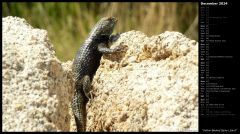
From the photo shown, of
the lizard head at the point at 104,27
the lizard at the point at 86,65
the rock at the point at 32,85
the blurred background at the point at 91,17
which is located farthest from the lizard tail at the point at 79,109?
the blurred background at the point at 91,17

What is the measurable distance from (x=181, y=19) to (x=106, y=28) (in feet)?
15.8

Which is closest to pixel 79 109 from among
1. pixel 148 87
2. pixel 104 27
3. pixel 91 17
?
pixel 148 87

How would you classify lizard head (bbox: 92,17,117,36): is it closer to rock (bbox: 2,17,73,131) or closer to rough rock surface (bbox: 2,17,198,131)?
rough rock surface (bbox: 2,17,198,131)

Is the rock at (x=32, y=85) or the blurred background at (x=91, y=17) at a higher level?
the blurred background at (x=91, y=17)

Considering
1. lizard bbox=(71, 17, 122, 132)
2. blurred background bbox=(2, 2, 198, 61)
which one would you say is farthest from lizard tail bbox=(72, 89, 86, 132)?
blurred background bbox=(2, 2, 198, 61)

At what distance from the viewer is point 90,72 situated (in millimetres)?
5410

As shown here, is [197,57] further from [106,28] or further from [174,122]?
[106,28]

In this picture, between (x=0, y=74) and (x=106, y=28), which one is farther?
(x=106, y=28)

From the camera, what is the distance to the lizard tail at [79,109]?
16.0ft

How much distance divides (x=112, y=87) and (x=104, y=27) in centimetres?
145

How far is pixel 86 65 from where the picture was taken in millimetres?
5434

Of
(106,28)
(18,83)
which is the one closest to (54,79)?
(18,83)

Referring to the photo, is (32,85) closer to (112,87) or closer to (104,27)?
(112,87)

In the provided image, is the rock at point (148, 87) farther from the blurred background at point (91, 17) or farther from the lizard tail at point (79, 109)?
the blurred background at point (91, 17)
